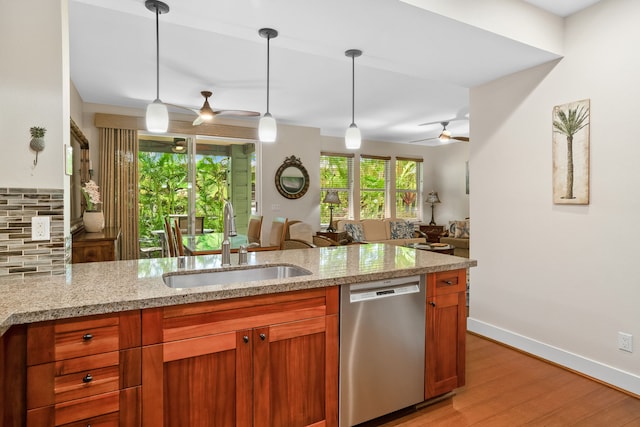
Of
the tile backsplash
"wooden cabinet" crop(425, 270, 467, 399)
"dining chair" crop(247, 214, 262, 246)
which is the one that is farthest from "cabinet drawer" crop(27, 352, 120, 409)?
"dining chair" crop(247, 214, 262, 246)

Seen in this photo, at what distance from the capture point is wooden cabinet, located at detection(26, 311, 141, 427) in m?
1.32

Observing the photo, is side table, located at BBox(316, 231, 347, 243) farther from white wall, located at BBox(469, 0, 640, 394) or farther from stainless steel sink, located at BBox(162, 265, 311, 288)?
stainless steel sink, located at BBox(162, 265, 311, 288)

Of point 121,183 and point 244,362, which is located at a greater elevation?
point 121,183

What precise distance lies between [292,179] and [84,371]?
18.1 feet

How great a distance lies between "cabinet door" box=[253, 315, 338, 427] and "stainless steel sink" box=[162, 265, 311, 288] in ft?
1.12

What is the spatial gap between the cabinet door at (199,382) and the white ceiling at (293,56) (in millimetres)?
1915

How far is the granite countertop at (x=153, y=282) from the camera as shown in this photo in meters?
1.36

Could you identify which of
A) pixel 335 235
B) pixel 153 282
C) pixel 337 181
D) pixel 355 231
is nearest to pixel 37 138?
pixel 153 282

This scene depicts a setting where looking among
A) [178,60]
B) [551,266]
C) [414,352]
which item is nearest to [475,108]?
[551,266]

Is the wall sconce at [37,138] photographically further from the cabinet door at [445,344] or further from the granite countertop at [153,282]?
the cabinet door at [445,344]

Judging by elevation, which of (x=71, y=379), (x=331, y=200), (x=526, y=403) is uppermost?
(x=331, y=200)

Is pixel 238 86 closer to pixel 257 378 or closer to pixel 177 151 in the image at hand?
pixel 177 151

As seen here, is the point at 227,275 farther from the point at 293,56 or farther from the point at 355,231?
the point at 355,231

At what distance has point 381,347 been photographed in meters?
2.07
